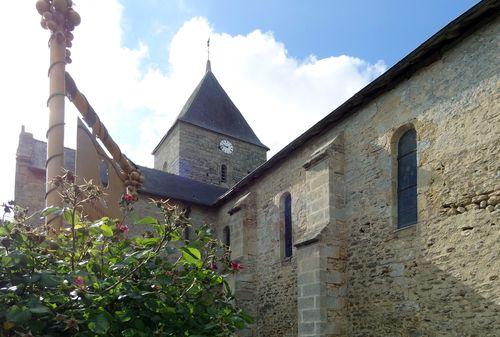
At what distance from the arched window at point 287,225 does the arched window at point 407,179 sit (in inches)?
162

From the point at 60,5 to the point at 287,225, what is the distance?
9370 mm

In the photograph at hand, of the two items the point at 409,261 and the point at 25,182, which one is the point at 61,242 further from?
the point at 25,182

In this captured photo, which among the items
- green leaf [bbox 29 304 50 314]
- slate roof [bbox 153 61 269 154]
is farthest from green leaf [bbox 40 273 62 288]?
slate roof [bbox 153 61 269 154]

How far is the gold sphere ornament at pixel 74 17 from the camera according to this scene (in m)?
4.39

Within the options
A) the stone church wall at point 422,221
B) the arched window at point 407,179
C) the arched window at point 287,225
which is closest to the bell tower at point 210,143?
the arched window at point 287,225

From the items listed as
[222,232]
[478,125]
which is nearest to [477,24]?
[478,125]

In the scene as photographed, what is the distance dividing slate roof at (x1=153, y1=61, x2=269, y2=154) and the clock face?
0.45 meters

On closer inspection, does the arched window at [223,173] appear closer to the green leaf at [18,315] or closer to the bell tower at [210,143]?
the bell tower at [210,143]

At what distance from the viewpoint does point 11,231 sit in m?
2.90

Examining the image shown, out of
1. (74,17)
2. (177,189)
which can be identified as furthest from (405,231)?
(177,189)

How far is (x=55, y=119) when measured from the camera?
4.23 m

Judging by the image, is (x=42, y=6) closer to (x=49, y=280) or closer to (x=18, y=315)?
(x=49, y=280)

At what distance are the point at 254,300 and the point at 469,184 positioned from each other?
7.88 m

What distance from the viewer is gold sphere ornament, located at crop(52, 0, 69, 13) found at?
4.26m
